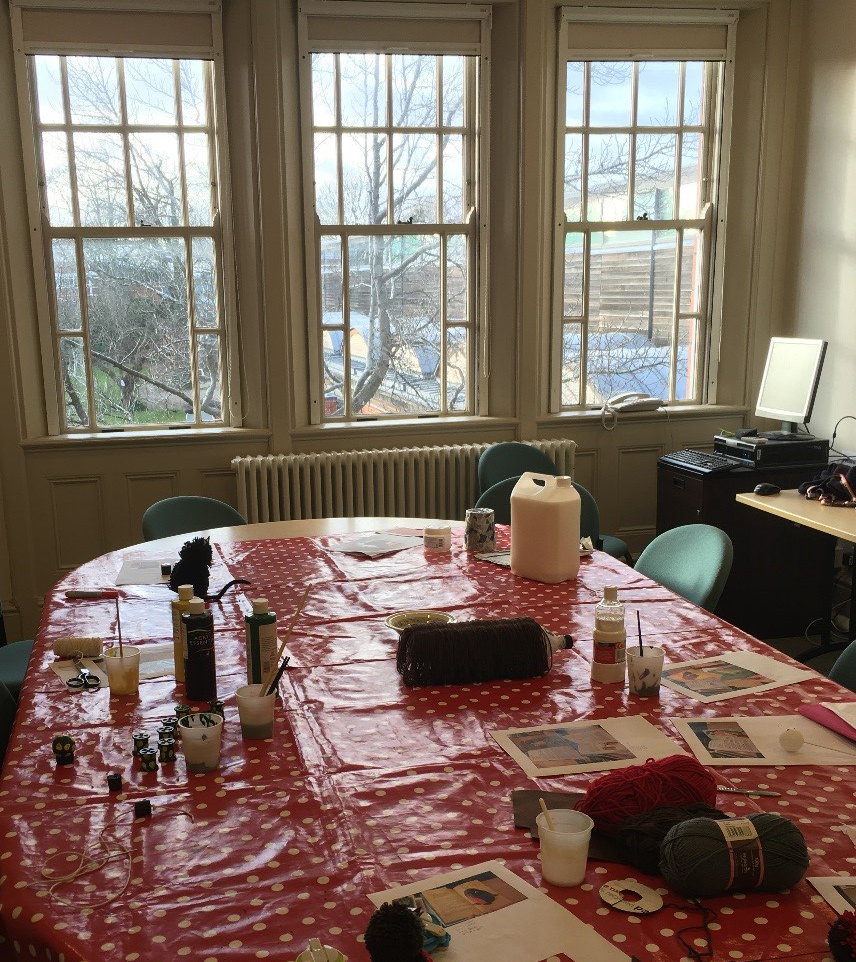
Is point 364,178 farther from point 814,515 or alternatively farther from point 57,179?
point 814,515

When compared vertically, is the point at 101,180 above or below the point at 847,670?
above

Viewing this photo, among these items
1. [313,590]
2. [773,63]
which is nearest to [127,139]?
[313,590]

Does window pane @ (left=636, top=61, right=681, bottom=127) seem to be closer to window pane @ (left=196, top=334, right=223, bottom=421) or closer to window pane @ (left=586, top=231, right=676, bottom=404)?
window pane @ (left=586, top=231, right=676, bottom=404)

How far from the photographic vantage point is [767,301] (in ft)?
16.5

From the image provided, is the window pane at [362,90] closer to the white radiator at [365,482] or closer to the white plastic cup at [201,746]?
the white radiator at [365,482]

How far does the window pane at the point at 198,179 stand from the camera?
447 cm

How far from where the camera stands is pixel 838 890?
1281mm

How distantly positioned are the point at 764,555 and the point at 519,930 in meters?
3.40

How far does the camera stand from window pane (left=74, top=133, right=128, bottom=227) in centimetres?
437

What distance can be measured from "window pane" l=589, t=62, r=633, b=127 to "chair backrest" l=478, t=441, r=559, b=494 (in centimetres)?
176

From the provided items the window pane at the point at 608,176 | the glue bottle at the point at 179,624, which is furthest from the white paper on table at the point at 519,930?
the window pane at the point at 608,176

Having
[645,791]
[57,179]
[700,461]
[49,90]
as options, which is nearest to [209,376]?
[57,179]

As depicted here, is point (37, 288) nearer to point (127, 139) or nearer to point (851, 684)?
point (127, 139)

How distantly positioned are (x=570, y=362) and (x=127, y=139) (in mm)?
2458
